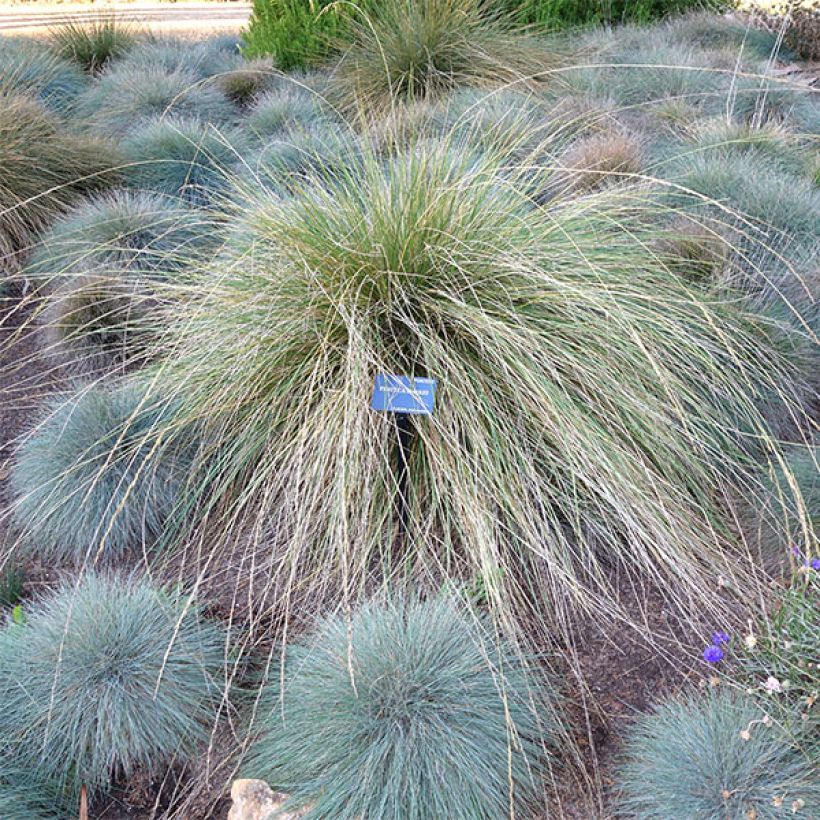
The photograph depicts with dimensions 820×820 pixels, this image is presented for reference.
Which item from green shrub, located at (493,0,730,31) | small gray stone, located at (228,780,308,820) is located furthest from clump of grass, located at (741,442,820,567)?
green shrub, located at (493,0,730,31)

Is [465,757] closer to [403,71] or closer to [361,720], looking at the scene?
[361,720]

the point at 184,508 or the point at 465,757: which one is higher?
the point at 465,757

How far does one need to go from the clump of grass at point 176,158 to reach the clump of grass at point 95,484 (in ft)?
6.82

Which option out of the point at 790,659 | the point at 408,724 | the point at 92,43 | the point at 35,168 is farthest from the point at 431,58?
the point at 408,724

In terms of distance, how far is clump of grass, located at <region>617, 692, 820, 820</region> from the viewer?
6.35 feet

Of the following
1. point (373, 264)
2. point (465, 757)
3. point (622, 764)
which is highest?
point (373, 264)

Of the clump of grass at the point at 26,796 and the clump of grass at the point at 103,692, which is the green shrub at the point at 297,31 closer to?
the clump of grass at the point at 103,692

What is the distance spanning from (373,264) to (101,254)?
181 cm

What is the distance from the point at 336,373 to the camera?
9.81 feet

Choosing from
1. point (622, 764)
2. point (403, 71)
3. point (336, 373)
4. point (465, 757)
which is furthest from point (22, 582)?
point (403, 71)

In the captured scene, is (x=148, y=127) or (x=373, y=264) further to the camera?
(x=148, y=127)

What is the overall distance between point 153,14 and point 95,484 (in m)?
11.6

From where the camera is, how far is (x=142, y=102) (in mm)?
6344

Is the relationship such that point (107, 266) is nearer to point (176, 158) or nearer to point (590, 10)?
point (176, 158)
